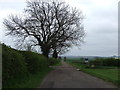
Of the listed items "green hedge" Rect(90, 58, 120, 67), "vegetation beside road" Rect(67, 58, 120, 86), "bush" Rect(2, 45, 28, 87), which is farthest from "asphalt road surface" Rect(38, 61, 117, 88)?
"green hedge" Rect(90, 58, 120, 67)

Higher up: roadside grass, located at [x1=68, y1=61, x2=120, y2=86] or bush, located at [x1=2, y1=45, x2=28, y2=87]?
bush, located at [x1=2, y1=45, x2=28, y2=87]

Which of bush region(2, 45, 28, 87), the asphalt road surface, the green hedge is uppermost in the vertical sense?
bush region(2, 45, 28, 87)

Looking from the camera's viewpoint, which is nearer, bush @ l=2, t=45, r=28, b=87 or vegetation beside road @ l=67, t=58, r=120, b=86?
bush @ l=2, t=45, r=28, b=87

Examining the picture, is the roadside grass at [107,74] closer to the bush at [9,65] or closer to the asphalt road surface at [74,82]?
the asphalt road surface at [74,82]

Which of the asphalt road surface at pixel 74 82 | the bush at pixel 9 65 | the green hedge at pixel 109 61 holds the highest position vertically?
the bush at pixel 9 65

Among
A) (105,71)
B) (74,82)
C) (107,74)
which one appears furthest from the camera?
(105,71)

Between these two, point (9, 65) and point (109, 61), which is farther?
point (109, 61)

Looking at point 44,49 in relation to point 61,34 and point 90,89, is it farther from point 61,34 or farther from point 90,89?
point 90,89

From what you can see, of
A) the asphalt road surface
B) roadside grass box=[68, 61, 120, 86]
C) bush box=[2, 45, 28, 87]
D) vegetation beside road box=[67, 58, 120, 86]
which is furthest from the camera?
vegetation beside road box=[67, 58, 120, 86]

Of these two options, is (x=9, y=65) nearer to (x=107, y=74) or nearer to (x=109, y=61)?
(x=107, y=74)

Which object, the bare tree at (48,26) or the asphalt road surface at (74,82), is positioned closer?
the asphalt road surface at (74,82)

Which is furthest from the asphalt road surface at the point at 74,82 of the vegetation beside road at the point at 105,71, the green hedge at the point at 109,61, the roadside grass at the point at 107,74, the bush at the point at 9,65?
the green hedge at the point at 109,61

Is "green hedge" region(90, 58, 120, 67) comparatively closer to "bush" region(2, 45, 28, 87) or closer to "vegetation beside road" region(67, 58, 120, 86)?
"vegetation beside road" region(67, 58, 120, 86)

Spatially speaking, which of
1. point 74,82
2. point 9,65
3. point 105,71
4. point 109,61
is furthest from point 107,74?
point 109,61
